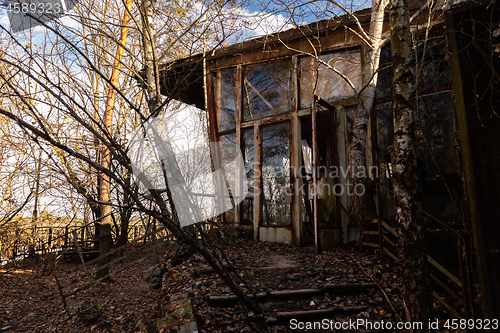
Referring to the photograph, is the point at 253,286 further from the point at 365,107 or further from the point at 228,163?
the point at 228,163

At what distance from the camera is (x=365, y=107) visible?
6598 millimetres

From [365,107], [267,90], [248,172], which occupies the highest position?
[267,90]

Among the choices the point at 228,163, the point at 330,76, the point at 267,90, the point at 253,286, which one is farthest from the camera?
the point at 228,163

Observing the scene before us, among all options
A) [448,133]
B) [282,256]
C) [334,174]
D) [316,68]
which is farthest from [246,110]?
[448,133]

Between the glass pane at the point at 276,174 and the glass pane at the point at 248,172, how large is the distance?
407 mm

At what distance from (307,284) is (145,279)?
6.12m

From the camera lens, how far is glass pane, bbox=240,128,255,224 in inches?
337

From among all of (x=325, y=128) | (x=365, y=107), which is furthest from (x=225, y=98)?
(x=365, y=107)

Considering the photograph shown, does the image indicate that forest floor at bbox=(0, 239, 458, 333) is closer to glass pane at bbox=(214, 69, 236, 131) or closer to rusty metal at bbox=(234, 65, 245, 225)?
rusty metal at bbox=(234, 65, 245, 225)

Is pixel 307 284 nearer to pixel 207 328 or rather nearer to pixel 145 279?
pixel 207 328

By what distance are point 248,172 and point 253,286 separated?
415cm

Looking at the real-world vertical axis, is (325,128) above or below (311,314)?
above

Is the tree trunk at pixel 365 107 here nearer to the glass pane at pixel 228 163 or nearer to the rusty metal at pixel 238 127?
the rusty metal at pixel 238 127

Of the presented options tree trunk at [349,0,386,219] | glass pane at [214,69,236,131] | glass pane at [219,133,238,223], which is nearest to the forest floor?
glass pane at [219,133,238,223]
